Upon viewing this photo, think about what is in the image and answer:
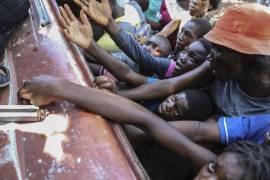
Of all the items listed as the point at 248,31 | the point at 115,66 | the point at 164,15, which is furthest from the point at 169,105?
the point at 164,15

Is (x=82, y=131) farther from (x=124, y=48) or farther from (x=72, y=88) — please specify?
(x=124, y=48)

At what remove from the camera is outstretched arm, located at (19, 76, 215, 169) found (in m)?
1.45

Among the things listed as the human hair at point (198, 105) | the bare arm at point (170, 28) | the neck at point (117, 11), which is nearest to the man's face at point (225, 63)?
the human hair at point (198, 105)

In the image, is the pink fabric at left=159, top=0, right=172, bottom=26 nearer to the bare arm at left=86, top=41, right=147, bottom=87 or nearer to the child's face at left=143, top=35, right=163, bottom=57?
the child's face at left=143, top=35, right=163, bottom=57

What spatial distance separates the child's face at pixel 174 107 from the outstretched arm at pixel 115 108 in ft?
1.20

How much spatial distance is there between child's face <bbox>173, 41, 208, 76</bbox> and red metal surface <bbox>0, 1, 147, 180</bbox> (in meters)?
0.82

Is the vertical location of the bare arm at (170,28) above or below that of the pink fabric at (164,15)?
above

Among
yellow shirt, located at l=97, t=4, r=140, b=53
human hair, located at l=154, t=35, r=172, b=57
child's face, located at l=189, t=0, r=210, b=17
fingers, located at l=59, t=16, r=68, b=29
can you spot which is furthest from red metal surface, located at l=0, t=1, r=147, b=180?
child's face, located at l=189, t=0, r=210, b=17

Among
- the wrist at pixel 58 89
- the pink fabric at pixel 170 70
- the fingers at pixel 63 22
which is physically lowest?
the pink fabric at pixel 170 70

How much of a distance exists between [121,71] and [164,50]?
70 centimetres

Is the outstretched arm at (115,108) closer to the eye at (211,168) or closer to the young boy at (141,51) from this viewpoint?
the eye at (211,168)

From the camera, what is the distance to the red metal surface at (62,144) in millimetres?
1172

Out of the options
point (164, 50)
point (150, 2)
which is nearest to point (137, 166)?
point (164, 50)

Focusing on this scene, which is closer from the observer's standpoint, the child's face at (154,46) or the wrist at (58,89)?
the wrist at (58,89)
